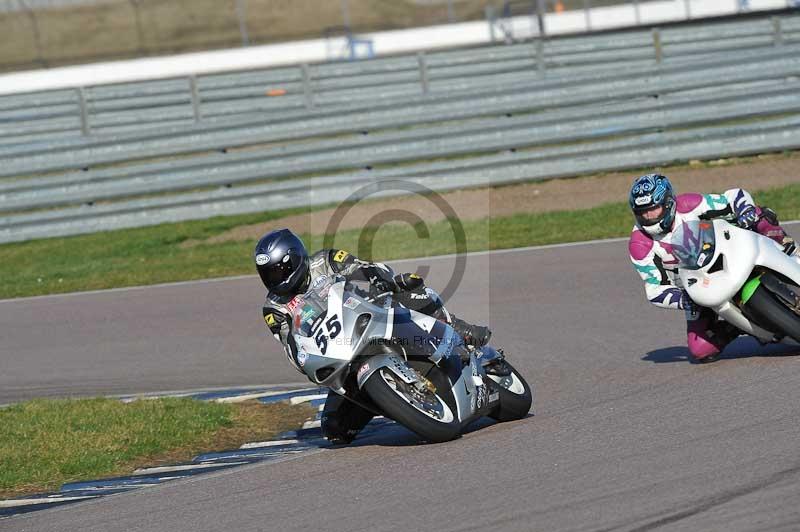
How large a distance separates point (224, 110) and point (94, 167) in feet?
15.4

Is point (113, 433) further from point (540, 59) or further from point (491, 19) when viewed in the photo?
point (491, 19)

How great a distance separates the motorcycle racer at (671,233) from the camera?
799 centimetres

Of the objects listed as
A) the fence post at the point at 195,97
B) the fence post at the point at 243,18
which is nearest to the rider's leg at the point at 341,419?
the fence post at the point at 195,97

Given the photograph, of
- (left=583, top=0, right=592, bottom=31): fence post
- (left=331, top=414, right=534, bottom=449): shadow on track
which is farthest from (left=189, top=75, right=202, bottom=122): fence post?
(left=331, top=414, right=534, bottom=449): shadow on track

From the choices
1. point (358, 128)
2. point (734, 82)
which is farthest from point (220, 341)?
point (734, 82)

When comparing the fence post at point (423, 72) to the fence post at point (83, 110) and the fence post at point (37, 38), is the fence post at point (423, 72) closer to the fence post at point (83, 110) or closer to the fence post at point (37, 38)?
the fence post at point (83, 110)

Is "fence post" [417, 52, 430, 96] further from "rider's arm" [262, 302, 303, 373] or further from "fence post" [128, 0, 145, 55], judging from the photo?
"rider's arm" [262, 302, 303, 373]

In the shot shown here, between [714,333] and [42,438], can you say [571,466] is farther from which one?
[42,438]

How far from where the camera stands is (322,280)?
6965mm

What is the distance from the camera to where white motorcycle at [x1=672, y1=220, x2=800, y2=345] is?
7.58 m

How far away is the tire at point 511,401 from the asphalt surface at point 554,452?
0.08 meters

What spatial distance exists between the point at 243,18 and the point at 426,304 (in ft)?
91.4

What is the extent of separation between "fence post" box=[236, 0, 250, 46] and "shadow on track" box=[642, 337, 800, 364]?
2618 centimetres

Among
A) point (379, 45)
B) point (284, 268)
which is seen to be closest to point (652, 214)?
point (284, 268)
